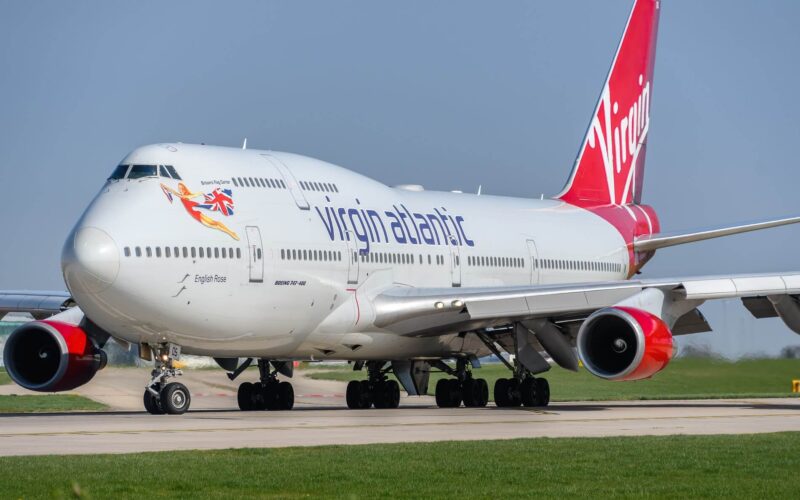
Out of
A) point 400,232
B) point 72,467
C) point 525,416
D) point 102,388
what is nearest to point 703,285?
point 525,416

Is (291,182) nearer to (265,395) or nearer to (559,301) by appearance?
(265,395)

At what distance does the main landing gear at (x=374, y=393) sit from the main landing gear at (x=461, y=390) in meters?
1.00

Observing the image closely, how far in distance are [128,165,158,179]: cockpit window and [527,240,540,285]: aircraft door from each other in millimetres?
10701

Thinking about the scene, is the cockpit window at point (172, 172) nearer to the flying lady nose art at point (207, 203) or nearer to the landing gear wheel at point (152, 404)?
the flying lady nose art at point (207, 203)

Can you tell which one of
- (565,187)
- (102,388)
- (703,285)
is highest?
(565,187)

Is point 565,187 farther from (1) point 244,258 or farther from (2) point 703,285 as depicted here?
(1) point 244,258

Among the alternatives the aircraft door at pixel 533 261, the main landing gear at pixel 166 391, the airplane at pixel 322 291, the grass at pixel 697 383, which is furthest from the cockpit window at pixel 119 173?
the grass at pixel 697 383

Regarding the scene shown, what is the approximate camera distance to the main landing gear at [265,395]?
82.5 ft

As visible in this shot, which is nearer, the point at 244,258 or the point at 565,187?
the point at 244,258

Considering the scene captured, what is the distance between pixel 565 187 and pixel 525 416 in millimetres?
13233

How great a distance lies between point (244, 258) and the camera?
21484mm

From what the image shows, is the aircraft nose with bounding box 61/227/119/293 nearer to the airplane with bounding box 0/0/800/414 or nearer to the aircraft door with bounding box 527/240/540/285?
the airplane with bounding box 0/0/800/414

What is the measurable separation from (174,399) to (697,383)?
14.2 m

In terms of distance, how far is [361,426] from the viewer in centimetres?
1839
